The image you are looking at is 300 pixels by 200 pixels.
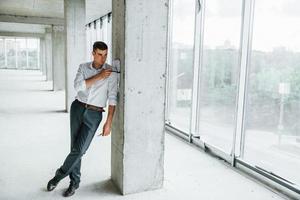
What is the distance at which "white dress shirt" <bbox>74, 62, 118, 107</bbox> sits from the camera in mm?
3191

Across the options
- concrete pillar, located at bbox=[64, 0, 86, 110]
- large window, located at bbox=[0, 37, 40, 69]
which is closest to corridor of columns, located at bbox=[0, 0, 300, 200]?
concrete pillar, located at bbox=[64, 0, 86, 110]

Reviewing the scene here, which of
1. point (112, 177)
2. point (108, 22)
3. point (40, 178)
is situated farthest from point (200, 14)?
point (108, 22)

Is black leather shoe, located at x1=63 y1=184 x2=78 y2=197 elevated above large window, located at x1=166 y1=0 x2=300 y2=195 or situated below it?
below

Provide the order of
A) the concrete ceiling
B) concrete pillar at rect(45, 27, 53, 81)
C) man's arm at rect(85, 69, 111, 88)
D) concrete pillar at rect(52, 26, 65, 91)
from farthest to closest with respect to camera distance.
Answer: concrete pillar at rect(45, 27, 53, 81) → concrete pillar at rect(52, 26, 65, 91) → the concrete ceiling → man's arm at rect(85, 69, 111, 88)

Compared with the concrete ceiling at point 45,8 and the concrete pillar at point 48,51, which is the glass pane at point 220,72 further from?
the concrete pillar at point 48,51

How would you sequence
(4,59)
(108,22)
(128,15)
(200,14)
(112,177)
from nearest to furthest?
(128,15)
(112,177)
(200,14)
(108,22)
(4,59)

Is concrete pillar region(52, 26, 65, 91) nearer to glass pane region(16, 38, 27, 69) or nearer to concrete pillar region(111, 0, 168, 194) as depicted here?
concrete pillar region(111, 0, 168, 194)

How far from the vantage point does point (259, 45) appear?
3955 mm

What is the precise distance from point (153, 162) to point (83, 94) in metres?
1.10

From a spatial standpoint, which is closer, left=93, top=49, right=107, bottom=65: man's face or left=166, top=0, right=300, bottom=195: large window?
left=93, top=49, right=107, bottom=65: man's face

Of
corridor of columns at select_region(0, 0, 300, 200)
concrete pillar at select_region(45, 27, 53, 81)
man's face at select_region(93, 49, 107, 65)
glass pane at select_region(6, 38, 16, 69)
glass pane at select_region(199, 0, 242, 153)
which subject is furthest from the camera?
glass pane at select_region(6, 38, 16, 69)

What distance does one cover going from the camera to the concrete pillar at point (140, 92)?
10.6ft

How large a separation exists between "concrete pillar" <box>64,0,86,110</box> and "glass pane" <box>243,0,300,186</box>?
17.8ft

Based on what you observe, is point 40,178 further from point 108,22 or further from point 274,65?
point 108,22
